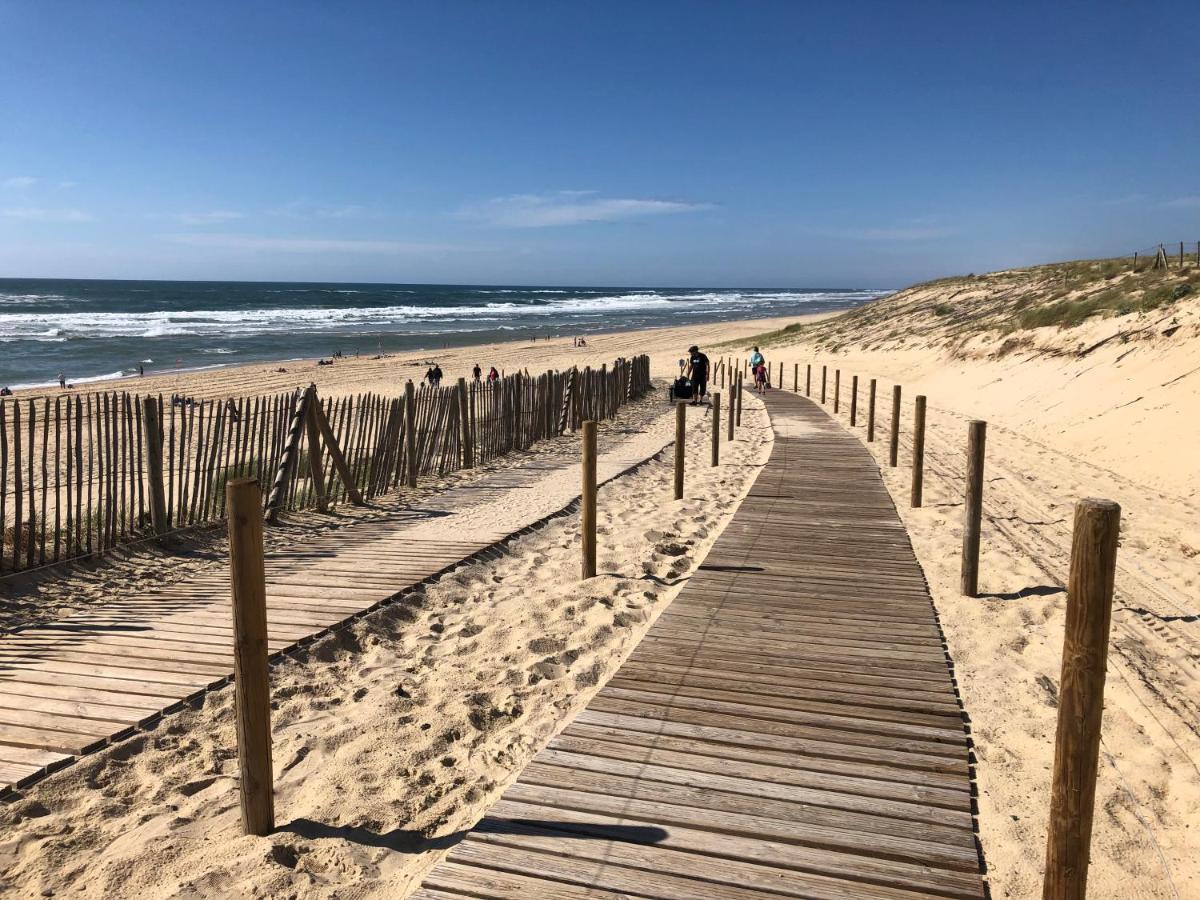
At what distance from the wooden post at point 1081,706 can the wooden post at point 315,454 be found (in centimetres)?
738

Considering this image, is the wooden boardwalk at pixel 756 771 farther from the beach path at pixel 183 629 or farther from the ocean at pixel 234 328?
the ocean at pixel 234 328

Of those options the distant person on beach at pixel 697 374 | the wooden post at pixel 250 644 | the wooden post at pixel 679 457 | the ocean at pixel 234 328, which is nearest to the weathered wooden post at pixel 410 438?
the wooden post at pixel 679 457

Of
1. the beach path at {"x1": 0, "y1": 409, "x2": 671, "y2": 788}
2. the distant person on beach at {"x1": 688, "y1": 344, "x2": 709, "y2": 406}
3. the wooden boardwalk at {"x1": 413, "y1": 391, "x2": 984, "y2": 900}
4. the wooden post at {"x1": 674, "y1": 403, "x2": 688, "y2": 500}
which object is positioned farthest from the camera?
the distant person on beach at {"x1": 688, "y1": 344, "x2": 709, "y2": 406}

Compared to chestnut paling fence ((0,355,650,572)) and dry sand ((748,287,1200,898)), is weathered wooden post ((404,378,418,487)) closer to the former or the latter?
chestnut paling fence ((0,355,650,572))

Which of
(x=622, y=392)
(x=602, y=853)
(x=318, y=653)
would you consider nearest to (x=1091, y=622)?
(x=602, y=853)

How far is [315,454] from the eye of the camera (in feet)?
28.5

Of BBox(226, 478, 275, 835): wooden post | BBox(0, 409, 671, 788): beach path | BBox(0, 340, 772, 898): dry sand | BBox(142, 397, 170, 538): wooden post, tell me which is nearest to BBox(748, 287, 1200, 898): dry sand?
BBox(0, 340, 772, 898): dry sand

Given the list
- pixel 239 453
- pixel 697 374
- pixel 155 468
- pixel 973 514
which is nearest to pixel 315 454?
pixel 239 453

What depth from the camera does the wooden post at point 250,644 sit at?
299cm

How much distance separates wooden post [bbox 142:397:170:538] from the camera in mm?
7266

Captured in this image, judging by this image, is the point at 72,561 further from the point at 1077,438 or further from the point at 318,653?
the point at 1077,438

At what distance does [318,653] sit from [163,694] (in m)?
0.86

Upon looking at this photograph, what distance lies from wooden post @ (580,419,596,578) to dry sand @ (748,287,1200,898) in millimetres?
2416

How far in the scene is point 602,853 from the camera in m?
2.91
